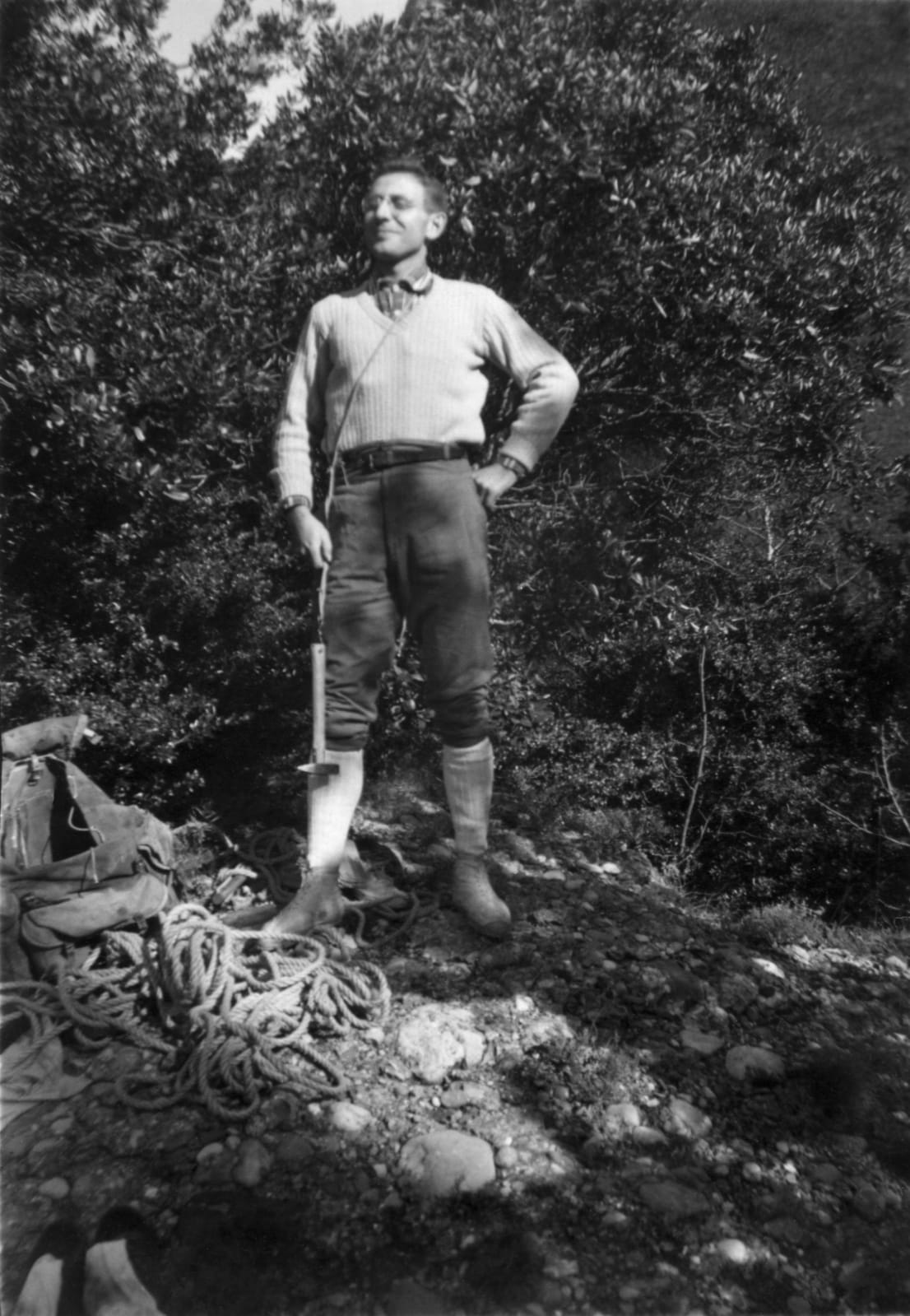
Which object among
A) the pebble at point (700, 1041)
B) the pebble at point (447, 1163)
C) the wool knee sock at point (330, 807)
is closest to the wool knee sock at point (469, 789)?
the wool knee sock at point (330, 807)

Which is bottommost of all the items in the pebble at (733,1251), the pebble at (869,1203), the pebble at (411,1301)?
the pebble at (869,1203)

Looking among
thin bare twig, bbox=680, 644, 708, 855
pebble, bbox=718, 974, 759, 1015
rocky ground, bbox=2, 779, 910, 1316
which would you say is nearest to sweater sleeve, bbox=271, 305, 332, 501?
rocky ground, bbox=2, 779, 910, 1316

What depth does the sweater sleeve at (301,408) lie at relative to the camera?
322 centimetres

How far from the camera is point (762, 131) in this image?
15.4 ft

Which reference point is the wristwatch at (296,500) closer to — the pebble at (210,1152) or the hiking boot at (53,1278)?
the pebble at (210,1152)

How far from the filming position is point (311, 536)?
10.5 feet

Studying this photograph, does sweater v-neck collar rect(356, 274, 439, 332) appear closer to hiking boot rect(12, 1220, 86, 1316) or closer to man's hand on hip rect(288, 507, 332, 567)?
man's hand on hip rect(288, 507, 332, 567)

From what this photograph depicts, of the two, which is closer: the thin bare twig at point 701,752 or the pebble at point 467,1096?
the pebble at point 467,1096

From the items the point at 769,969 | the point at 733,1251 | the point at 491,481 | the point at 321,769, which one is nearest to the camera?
the point at 733,1251

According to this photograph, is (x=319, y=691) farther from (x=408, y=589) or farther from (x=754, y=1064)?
(x=754, y=1064)

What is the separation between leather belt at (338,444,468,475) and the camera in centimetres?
312

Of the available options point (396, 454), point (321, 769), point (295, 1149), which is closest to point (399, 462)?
point (396, 454)

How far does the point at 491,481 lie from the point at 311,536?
61 cm

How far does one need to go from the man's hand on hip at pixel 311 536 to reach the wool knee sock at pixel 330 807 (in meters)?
0.66
